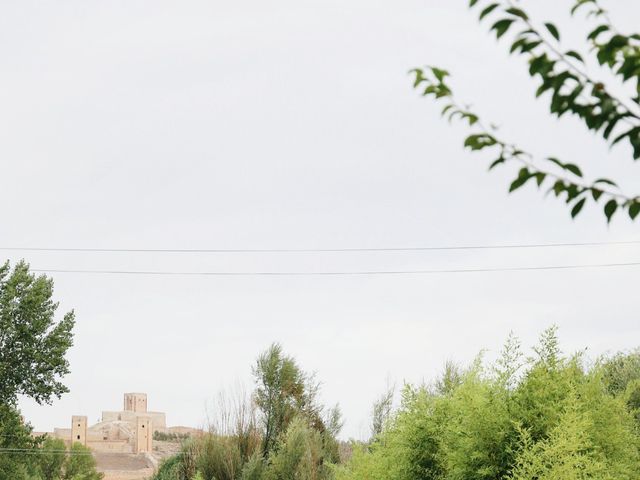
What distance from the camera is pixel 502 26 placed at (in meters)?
3.10

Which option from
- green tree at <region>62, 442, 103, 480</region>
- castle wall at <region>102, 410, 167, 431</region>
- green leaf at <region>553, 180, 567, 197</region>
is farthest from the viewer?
castle wall at <region>102, 410, 167, 431</region>

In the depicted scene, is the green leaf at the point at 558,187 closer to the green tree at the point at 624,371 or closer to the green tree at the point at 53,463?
the green tree at the point at 624,371

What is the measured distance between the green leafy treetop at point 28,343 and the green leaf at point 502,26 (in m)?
37.2

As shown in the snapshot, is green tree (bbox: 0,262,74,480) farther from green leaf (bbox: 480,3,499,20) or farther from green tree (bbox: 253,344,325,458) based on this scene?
green leaf (bbox: 480,3,499,20)

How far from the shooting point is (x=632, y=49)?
3.24m

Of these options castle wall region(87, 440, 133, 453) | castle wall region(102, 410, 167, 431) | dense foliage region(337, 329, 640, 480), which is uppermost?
castle wall region(102, 410, 167, 431)

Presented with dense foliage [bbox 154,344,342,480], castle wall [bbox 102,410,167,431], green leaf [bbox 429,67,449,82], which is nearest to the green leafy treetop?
dense foliage [bbox 154,344,342,480]

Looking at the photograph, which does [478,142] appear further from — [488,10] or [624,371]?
[624,371]

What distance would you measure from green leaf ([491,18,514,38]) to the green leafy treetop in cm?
3723

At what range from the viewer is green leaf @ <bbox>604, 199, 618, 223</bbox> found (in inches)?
129

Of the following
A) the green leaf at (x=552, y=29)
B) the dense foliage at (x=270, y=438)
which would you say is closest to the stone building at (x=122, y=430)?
the dense foliage at (x=270, y=438)

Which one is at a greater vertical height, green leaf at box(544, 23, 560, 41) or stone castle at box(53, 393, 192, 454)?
stone castle at box(53, 393, 192, 454)

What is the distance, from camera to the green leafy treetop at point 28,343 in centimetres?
3831

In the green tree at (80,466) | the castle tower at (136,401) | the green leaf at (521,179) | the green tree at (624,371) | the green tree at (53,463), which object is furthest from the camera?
the castle tower at (136,401)
